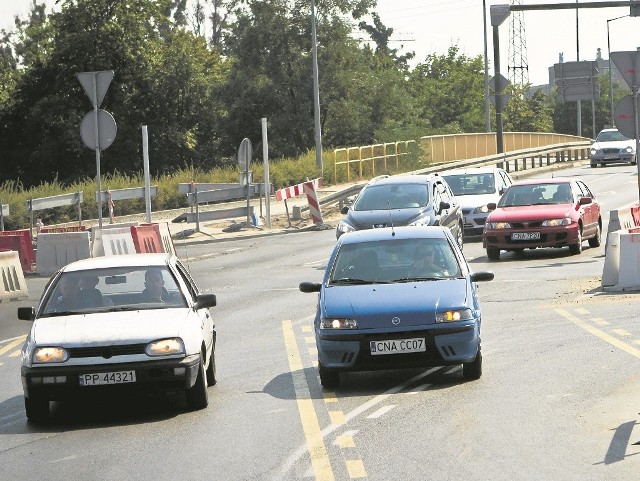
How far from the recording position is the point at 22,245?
30812 mm

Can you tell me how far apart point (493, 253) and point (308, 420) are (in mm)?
16883

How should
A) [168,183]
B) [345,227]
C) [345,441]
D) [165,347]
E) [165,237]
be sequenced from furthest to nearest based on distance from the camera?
[168,183]
[165,237]
[345,227]
[165,347]
[345,441]

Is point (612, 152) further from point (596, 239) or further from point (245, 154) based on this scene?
point (596, 239)

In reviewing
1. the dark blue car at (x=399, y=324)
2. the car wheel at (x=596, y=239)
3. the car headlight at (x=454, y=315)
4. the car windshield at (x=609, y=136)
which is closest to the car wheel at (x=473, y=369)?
the dark blue car at (x=399, y=324)

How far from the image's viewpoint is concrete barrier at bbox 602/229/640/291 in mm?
21422

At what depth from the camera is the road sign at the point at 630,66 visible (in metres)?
23.9

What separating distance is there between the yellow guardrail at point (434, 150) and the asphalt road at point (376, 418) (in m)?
38.6

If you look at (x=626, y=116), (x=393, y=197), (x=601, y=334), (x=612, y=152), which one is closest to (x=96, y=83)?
(x=393, y=197)

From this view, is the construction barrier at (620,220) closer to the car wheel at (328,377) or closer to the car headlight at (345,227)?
the car headlight at (345,227)

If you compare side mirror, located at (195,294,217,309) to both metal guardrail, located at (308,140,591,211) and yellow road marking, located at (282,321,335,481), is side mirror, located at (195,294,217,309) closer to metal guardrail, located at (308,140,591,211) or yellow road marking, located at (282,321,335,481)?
yellow road marking, located at (282,321,335,481)

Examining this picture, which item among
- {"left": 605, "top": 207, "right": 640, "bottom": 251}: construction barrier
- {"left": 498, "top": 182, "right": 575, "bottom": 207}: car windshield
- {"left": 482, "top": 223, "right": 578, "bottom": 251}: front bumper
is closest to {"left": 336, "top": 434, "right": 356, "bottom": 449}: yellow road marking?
{"left": 605, "top": 207, "right": 640, "bottom": 251}: construction barrier

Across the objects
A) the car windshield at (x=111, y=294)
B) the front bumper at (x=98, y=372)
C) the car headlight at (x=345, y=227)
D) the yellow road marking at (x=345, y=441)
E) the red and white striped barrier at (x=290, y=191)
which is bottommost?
the red and white striped barrier at (x=290, y=191)

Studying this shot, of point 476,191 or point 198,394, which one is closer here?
point 198,394

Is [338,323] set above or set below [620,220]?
above
